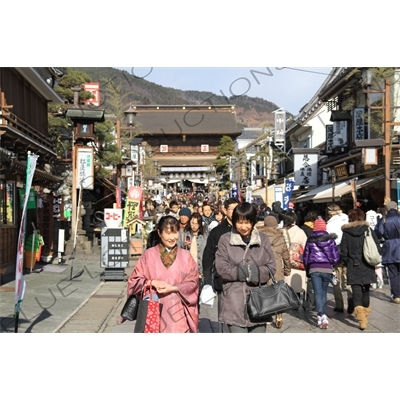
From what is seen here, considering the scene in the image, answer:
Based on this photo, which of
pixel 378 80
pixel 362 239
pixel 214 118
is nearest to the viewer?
pixel 362 239

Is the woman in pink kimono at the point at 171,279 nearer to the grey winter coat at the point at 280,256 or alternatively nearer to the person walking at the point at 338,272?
the grey winter coat at the point at 280,256

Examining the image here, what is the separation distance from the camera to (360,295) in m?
7.69

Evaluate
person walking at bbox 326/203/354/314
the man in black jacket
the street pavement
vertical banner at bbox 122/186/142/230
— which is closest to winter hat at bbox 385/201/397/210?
person walking at bbox 326/203/354/314

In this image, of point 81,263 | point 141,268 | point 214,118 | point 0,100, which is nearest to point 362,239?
point 141,268

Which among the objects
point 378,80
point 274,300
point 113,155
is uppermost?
point 378,80

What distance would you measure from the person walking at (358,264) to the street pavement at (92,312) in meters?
0.33

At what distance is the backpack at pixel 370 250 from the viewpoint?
763 cm

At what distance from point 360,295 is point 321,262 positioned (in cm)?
68

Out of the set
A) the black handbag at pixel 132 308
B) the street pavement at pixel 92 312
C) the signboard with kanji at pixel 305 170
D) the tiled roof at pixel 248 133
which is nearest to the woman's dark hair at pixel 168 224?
the black handbag at pixel 132 308

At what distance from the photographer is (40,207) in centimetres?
1733

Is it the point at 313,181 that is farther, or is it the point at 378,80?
the point at 313,181

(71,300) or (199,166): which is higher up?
(199,166)

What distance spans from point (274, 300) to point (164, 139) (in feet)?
195

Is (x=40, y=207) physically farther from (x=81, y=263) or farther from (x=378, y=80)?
(x=378, y=80)
